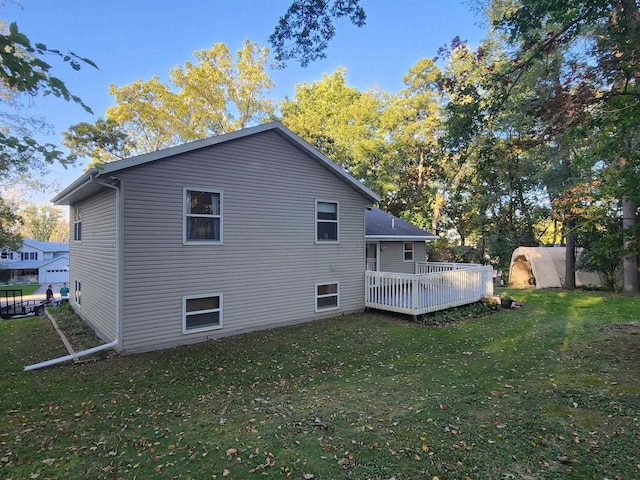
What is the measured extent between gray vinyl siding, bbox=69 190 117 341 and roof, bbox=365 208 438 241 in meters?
9.51

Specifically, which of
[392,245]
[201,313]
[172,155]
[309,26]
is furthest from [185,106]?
[309,26]

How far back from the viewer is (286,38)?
6.04 m

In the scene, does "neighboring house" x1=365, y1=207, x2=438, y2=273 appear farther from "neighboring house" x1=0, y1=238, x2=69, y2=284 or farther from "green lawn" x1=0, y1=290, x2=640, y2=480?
"neighboring house" x1=0, y1=238, x2=69, y2=284

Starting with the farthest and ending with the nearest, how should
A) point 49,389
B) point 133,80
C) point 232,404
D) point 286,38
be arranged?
point 133,80 → point 286,38 → point 49,389 → point 232,404

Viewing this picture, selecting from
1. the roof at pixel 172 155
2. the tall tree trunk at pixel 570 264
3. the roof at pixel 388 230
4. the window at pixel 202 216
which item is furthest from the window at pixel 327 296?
the tall tree trunk at pixel 570 264

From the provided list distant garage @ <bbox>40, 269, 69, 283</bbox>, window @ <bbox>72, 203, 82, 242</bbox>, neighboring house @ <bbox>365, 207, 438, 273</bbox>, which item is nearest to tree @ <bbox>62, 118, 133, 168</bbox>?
window @ <bbox>72, 203, 82, 242</bbox>

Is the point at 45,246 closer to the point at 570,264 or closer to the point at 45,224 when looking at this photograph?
the point at 45,224

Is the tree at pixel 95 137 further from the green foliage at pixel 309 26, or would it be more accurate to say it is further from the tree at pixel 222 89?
the green foliage at pixel 309 26

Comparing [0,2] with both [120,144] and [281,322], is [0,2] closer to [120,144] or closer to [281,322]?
[281,322]

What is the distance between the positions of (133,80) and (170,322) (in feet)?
80.4

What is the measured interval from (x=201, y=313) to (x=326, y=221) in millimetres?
4578

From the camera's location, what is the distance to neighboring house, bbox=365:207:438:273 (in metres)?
15.4

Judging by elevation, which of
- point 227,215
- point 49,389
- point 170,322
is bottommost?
point 49,389

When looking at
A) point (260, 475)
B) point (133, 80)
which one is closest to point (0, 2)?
point (260, 475)
